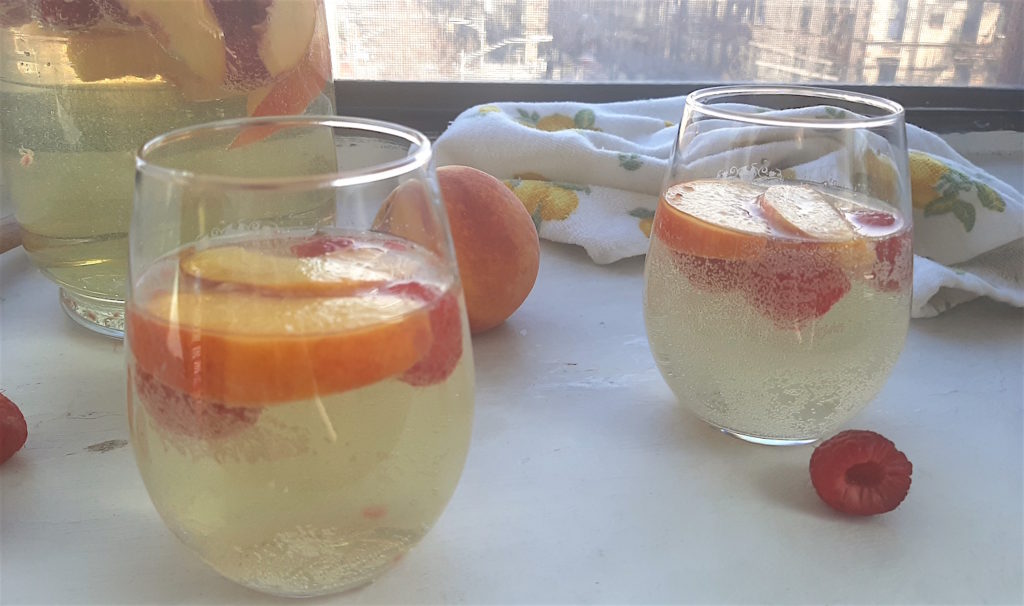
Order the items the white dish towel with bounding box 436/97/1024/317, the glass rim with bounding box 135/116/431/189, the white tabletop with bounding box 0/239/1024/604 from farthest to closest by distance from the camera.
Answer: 1. the white dish towel with bounding box 436/97/1024/317
2. the white tabletop with bounding box 0/239/1024/604
3. the glass rim with bounding box 135/116/431/189

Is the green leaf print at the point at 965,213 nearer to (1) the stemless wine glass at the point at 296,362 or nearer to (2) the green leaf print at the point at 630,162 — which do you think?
(2) the green leaf print at the point at 630,162

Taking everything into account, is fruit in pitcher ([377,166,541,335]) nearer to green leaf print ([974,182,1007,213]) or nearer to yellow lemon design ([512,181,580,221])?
yellow lemon design ([512,181,580,221])

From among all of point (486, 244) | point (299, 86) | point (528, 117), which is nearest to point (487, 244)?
point (486, 244)

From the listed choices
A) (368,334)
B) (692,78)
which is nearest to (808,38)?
(692,78)

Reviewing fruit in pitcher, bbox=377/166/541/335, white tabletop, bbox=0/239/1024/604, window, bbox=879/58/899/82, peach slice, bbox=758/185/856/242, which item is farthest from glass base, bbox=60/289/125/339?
window, bbox=879/58/899/82

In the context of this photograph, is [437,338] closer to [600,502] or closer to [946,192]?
[600,502]
